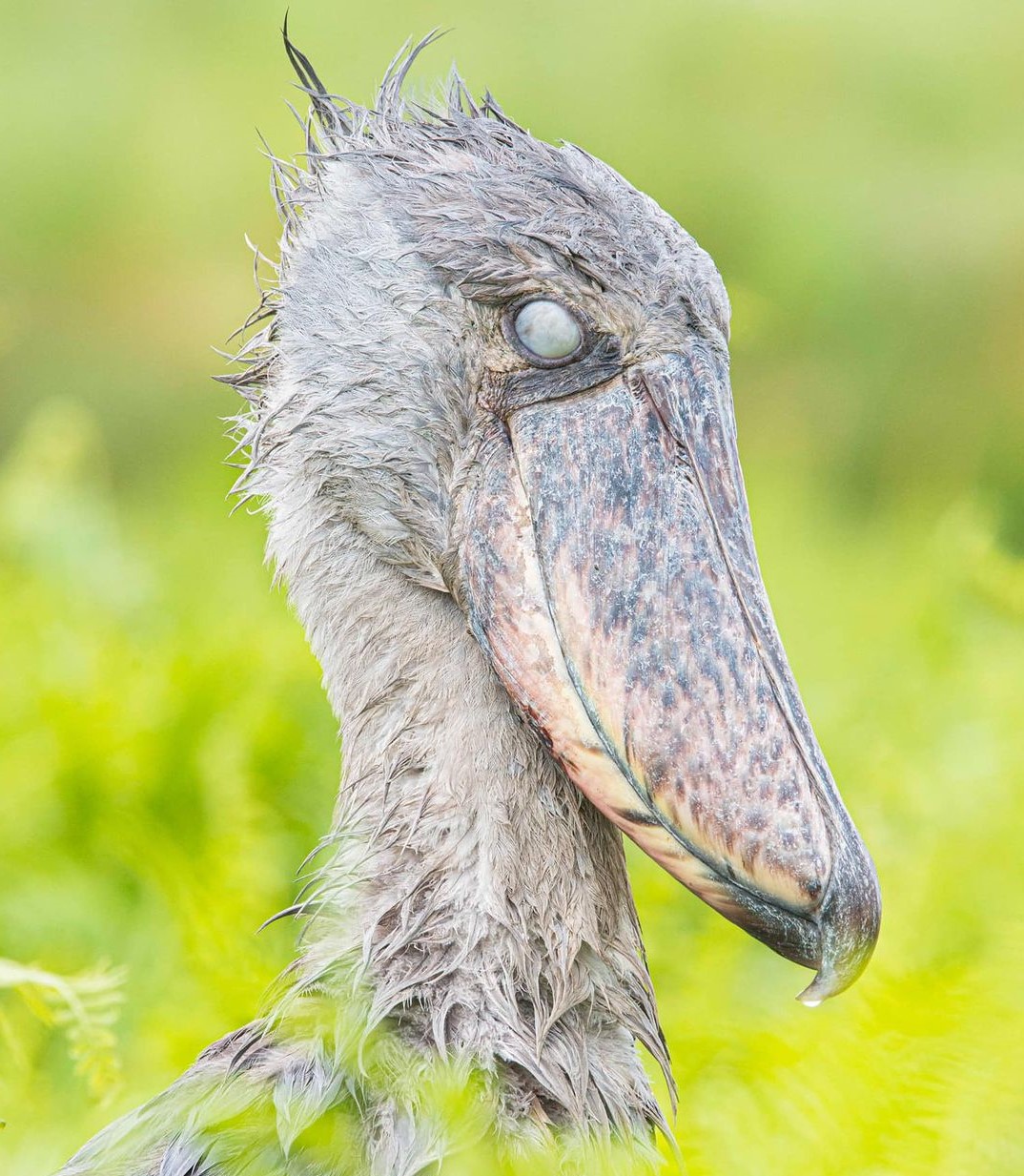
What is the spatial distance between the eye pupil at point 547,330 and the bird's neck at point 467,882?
0.96 ft

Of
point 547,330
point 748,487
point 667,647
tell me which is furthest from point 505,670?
point 748,487

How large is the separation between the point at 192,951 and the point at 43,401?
6.90 feet

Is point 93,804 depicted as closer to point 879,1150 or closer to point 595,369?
point 595,369

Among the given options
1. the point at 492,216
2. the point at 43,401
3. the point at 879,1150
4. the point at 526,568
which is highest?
the point at 43,401

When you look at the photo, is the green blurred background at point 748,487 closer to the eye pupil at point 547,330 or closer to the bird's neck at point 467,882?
the bird's neck at point 467,882

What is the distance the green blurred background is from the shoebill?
0.14m

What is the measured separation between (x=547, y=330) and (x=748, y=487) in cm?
202

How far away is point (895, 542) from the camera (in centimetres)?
373

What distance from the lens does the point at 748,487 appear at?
12.2 ft

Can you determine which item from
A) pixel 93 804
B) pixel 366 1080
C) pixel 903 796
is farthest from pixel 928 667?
pixel 366 1080

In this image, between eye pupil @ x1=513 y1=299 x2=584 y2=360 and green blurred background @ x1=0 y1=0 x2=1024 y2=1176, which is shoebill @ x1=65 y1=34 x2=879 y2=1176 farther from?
green blurred background @ x1=0 y1=0 x2=1024 y2=1176

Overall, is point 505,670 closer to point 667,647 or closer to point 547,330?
point 667,647

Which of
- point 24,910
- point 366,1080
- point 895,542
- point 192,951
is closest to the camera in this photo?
point 366,1080

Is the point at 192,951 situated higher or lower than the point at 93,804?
lower
